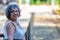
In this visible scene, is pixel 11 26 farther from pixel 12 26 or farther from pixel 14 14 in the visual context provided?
pixel 14 14

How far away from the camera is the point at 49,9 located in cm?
948

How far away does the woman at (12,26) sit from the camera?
1.86 m

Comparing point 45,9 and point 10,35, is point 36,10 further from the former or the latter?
point 10,35

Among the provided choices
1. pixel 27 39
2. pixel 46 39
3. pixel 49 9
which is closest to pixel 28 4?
pixel 49 9

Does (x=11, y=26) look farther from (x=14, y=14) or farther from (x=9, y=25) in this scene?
(x=14, y=14)

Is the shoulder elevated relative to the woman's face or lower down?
lower down

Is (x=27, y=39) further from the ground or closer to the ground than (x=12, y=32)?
closer to the ground

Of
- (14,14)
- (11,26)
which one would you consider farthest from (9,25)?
(14,14)

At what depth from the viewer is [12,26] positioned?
1.88 metres

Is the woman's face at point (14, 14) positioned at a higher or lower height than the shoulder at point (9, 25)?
higher

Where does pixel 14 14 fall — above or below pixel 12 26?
above

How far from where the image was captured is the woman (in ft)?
6.11

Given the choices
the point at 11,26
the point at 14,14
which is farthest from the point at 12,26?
the point at 14,14

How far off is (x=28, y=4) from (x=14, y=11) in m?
7.42
